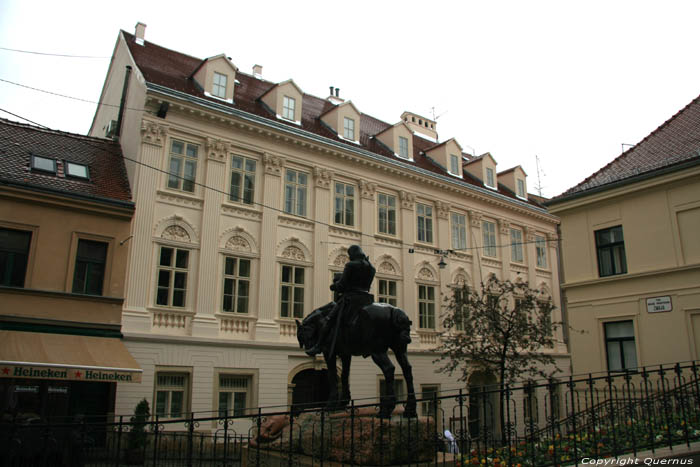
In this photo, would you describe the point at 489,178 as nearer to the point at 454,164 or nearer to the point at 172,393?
the point at 454,164

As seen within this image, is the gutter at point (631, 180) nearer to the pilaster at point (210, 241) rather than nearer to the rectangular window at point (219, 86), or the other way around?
the pilaster at point (210, 241)

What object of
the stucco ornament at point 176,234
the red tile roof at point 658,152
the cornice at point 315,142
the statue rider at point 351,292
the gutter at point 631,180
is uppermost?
the cornice at point 315,142

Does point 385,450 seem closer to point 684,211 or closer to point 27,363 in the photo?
point 27,363

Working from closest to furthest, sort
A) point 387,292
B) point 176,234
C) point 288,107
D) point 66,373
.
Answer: point 66,373, point 176,234, point 288,107, point 387,292

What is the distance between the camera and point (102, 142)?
23672mm

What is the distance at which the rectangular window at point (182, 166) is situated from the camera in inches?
872

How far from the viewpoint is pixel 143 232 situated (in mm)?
20703

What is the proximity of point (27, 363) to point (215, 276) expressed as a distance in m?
7.47

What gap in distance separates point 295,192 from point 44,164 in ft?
31.3

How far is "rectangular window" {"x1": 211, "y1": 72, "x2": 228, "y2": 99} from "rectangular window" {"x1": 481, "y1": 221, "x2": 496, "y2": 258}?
15.8 meters

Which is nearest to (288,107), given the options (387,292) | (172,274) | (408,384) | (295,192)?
(295,192)

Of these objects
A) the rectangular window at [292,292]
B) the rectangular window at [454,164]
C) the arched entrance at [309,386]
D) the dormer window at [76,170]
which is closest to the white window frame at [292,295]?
the rectangular window at [292,292]

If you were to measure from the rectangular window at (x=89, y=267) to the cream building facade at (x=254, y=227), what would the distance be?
98 centimetres

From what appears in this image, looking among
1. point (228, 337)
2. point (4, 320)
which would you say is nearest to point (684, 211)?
point (228, 337)
